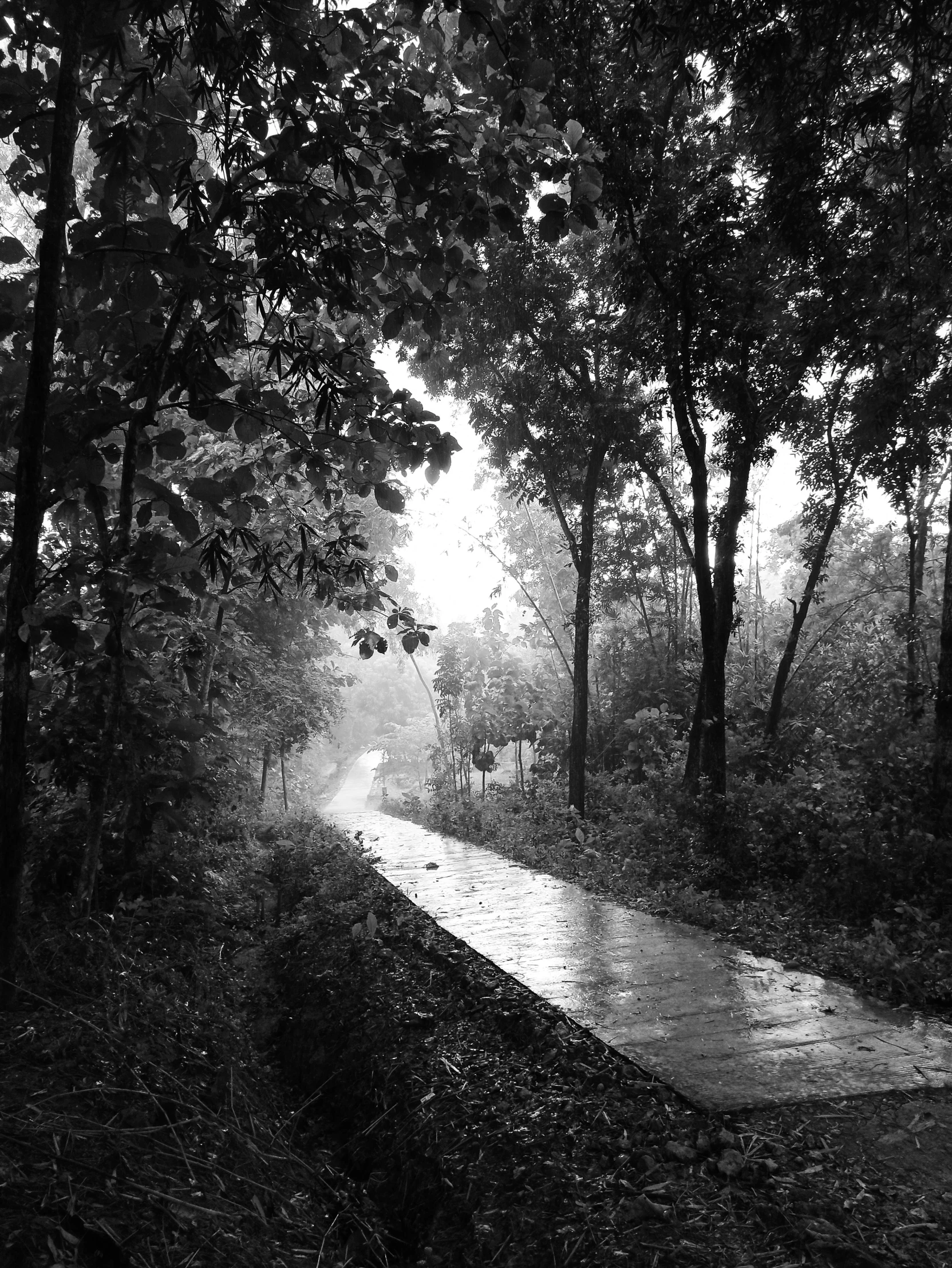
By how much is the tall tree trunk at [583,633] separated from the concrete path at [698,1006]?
3.57 meters

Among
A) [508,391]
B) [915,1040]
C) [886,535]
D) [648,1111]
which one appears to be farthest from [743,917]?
[886,535]

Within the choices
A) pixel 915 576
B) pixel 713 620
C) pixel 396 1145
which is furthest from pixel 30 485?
pixel 915 576

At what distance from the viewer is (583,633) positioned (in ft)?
30.8

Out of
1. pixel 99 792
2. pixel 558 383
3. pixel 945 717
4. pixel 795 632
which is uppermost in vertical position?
pixel 558 383

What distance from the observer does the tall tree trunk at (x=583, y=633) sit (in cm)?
920

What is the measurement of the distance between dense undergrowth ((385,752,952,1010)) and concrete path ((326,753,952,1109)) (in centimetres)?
35

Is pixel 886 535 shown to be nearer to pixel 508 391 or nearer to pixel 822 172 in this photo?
pixel 508 391

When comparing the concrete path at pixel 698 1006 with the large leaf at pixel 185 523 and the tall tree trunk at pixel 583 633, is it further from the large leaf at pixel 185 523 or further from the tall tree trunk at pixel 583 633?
the tall tree trunk at pixel 583 633

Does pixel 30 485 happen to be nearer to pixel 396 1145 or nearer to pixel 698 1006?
pixel 396 1145

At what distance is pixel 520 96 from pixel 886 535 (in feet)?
51.8

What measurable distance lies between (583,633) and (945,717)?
4316 millimetres

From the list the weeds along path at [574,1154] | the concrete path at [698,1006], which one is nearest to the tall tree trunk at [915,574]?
the concrete path at [698,1006]

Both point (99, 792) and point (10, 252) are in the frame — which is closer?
point (10, 252)

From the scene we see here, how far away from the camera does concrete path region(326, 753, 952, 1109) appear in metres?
2.71
